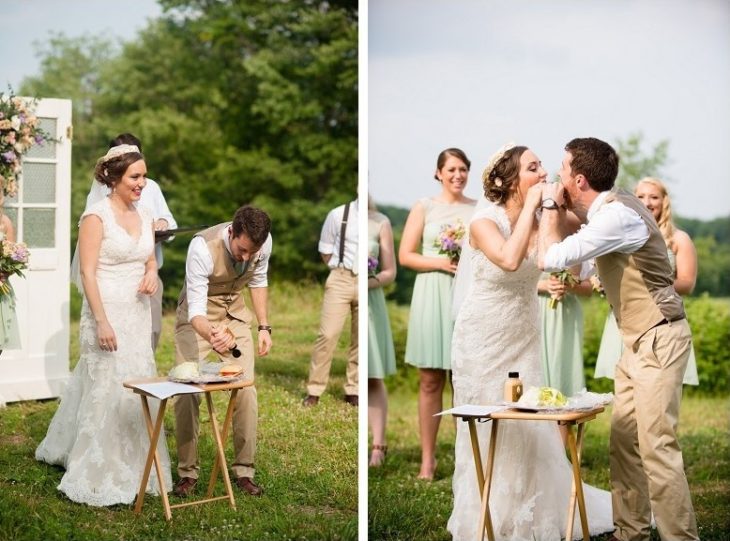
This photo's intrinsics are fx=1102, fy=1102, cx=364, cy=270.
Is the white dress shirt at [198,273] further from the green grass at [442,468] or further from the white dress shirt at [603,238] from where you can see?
the white dress shirt at [603,238]

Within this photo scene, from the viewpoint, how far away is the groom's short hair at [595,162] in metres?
5.00

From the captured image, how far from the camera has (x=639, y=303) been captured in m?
4.93

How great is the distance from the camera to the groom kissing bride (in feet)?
16.0

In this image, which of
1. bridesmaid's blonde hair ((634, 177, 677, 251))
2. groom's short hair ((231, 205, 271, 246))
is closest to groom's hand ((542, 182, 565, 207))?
bridesmaid's blonde hair ((634, 177, 677, 251))

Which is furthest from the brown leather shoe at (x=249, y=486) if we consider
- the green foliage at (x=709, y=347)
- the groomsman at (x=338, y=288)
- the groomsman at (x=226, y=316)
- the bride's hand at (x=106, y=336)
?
the green foliage at (x=709, y=347)

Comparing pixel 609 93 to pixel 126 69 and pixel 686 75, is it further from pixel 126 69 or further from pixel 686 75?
pixel 126 69

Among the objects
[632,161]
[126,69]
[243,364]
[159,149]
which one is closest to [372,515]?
[243,364]

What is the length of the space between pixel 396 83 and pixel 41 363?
3.76 m

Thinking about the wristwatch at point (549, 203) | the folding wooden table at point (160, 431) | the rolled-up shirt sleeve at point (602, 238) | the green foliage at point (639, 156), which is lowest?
the folding wooden table at point (160, 431)

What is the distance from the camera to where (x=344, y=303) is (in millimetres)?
6477

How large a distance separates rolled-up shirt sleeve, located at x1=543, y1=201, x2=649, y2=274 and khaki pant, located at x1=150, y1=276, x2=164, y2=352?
6.51 ft

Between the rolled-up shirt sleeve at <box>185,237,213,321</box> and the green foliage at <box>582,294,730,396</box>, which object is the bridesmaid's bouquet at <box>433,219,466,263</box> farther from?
the green foliage at <box>582,294,730,396</box>

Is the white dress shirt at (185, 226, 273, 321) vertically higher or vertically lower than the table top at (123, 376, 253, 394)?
higher

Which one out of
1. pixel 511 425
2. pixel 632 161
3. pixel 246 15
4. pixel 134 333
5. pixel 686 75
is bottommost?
pixel 511 425
